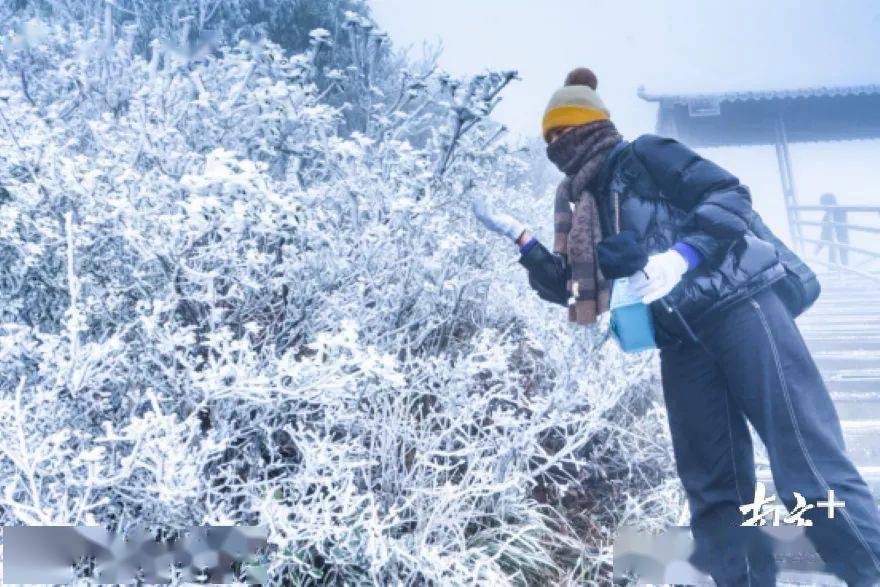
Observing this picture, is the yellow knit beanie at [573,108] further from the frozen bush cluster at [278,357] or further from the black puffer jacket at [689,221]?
the frozen bush cluster at [278,357]

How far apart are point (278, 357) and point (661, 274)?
1.33 metres

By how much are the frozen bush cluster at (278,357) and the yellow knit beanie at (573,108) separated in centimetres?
39

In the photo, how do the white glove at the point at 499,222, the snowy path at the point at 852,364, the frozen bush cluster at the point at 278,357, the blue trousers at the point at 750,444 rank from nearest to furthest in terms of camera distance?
the blue trousers at the point at 750,444 → the frozen bush cluster at the point at 278,357 → the white glove at the point at 499,222 → the snowy path at the point at 852,364

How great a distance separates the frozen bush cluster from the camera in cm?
161

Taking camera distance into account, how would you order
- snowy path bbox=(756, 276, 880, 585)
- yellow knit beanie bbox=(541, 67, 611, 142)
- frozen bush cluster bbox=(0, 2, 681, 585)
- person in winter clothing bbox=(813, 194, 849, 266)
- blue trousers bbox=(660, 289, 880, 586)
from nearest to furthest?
1. blue trousers bbox=(660, 289, 880, 586)
2. frozen bush cluster bbox=(0, 2, 681, 585)
3. yellow knit beanie bbox=(541, 67, 611, 142)
4. snowy path bbox=(756, 276, 880, 585)
5. person in winter clothing bbox=(813, 194, 849, 266)

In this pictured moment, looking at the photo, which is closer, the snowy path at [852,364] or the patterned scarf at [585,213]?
the patterned scarf at [585,213]

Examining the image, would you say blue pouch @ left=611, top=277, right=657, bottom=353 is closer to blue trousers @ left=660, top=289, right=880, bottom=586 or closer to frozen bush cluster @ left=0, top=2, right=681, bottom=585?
blue trousers @ left=660, top=289, right=880, bottom=586

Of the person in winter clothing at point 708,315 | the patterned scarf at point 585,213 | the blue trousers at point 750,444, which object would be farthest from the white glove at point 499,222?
the blue trousers at point 750,444

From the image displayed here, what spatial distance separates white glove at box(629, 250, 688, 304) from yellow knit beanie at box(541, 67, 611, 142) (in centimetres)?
49

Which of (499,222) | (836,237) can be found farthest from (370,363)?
(836,237)

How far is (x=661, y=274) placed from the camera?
4.98 feet

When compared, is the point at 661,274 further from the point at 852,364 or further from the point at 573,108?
the point at 852,364

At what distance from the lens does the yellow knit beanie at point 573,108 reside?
175cm

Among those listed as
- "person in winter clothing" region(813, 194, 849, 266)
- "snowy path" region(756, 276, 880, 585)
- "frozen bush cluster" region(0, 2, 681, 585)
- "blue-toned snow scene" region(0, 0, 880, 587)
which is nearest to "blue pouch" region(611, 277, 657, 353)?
"blue-toned snow scene" region(0, 0, 880, 587)
